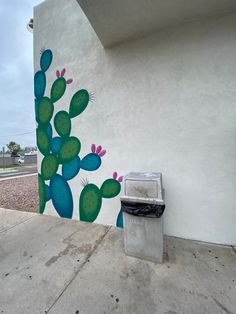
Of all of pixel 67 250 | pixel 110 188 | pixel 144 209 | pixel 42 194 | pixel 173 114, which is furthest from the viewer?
pixel 42 194

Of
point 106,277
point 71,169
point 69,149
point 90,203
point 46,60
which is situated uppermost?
point 46,60

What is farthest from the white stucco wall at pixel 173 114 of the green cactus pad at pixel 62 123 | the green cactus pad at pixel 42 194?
the green cactus pad at pixel 42 194

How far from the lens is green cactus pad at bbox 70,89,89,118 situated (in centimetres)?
284

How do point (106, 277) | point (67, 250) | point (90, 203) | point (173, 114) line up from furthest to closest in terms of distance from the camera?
point (90, 203)
point (173, 114)
point (67, 250)
point (106, 277)

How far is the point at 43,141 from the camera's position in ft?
10.6

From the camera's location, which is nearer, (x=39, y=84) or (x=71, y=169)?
(x=71, y=169)

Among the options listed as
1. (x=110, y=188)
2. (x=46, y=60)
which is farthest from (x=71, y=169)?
(x=46, y=60)

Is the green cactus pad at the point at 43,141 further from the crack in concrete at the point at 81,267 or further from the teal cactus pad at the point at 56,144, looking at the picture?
the crack in concrete at the point at 81,267

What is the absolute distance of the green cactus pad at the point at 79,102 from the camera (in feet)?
9.32

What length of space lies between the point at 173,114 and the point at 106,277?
2.19 meters

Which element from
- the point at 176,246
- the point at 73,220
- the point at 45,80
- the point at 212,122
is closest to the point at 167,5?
the point at 212,122

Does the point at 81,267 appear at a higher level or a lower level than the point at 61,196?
lower

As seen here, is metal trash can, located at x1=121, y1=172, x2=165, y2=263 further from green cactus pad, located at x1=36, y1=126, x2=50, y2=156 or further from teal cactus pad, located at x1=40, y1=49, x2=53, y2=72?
teal cactus pad, located at x1=40, y1=49, x2=53, y2=72

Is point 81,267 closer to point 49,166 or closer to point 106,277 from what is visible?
point 106,277
